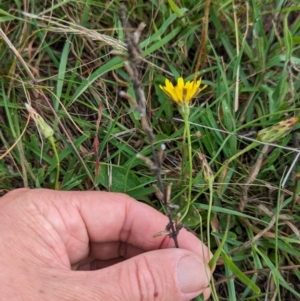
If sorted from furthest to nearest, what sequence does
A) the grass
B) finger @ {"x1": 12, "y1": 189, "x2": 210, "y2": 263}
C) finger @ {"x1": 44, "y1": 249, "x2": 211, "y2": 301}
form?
the grass < finger @ {"x1": 12, "y1": 189, "x2": 210, "y2": 263} < finger @ {"x1": 44, "y1": 249, "x2": 211, "y2": 301}

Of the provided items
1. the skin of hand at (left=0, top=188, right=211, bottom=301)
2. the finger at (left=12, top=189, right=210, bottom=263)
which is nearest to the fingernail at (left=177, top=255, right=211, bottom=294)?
the skin of hand at (left=0, top=188, right=211, bottom=301)

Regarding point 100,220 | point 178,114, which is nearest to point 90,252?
point 100,220

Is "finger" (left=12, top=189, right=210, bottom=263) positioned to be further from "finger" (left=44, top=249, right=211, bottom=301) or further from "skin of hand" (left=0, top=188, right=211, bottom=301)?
"finger" (left=44, top=249, right=211, bottom=301)

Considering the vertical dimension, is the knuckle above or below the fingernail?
above

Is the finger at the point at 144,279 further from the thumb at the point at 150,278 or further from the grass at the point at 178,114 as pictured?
the grass at the point at 178,114

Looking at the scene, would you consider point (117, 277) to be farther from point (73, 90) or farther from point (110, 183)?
point (73, 90)

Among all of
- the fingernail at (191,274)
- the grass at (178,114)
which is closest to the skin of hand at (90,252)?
the fingernail at (191,274)

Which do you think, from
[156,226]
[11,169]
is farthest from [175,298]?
[11,169]
